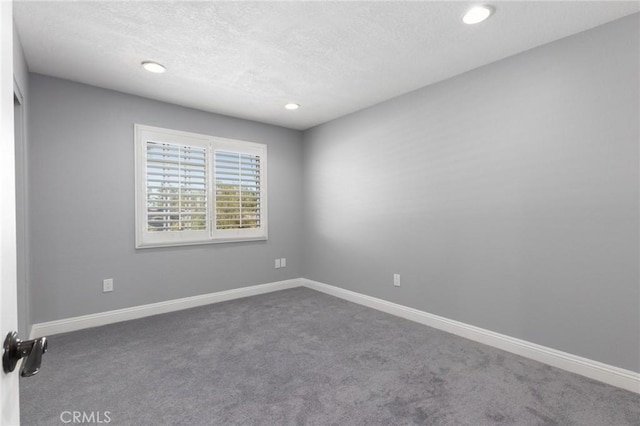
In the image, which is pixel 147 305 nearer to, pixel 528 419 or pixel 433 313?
pixel 433 313

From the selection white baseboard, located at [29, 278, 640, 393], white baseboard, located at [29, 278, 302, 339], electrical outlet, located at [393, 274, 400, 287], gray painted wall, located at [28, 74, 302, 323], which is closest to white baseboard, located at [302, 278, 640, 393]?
white baseboard, located at [29, 278, 640, 393]

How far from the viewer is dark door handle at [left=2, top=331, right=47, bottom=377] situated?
24.4 inches

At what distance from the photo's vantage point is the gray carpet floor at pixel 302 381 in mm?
1844

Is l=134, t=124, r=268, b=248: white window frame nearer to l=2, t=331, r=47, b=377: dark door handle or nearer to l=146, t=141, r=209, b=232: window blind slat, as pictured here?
l=146, t=141, r=209, b=232: window blind slat

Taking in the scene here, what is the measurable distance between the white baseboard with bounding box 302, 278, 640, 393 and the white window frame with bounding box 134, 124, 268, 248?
1995 millimetres

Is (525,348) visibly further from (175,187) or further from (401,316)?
(175,187)

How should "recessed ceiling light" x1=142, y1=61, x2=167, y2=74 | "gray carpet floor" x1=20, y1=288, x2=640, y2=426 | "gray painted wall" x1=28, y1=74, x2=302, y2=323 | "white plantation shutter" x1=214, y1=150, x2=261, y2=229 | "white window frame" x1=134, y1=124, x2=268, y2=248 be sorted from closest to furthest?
"gray carpet floor" x1=20, y1=288, x2=640, y2=426 < "recessed ceiling light" x1=142, y1=61, x2=167, y2=74 < "gray painted wall" x1=28, y1=74, x2=302, y2=323 < "white window frame" x1=134, y1=124, x2=268, y2=248 < "white plantation shutter" x1=214, y1=150, x2=261, y2=229

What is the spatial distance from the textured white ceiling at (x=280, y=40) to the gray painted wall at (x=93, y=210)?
0.98ft

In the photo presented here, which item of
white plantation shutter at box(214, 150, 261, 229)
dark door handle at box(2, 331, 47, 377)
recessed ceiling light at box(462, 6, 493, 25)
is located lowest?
dark door handle at box(2, 331, 47, 377)

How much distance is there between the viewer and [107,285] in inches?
131

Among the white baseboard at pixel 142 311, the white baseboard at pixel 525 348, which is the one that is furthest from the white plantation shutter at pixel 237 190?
the white baseboard at pixel 525 348

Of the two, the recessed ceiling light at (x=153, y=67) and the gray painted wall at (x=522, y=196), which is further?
the recessed ceiling light at (x=153, y=67)

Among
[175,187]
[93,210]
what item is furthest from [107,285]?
[175,187]

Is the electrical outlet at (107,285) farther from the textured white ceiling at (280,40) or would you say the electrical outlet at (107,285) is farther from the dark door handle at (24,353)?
the dark door handle at (24,353)
